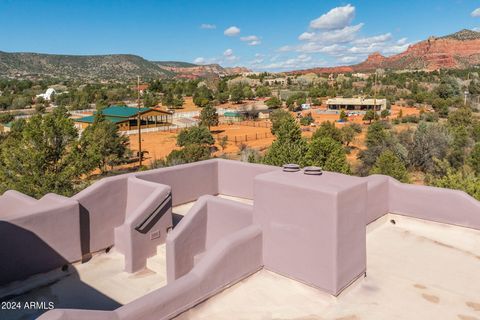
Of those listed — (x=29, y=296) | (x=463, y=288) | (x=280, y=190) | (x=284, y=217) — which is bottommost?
(x=29, y=296)

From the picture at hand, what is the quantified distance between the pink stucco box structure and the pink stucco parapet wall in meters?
0.11

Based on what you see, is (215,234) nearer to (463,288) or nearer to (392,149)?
(463,288)

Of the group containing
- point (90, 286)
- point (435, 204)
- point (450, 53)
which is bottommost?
point (90, 286)

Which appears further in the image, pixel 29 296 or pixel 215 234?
pixel 215 234

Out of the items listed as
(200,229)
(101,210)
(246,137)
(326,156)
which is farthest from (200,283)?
(246,137)

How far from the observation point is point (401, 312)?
6.72m

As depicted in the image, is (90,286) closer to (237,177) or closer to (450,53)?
(237,177)

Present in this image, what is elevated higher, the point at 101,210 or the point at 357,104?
the point at 357,104

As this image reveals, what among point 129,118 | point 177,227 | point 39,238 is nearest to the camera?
point 177,227

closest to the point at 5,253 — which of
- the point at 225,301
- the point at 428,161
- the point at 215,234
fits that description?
the point at 215,234

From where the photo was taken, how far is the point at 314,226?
7.09 metres

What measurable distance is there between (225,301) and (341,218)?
2.42m

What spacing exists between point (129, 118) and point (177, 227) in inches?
1998

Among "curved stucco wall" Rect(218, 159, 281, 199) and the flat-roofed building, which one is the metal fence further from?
"curved stucco wall" Rect(218, 159, 281, 199)
